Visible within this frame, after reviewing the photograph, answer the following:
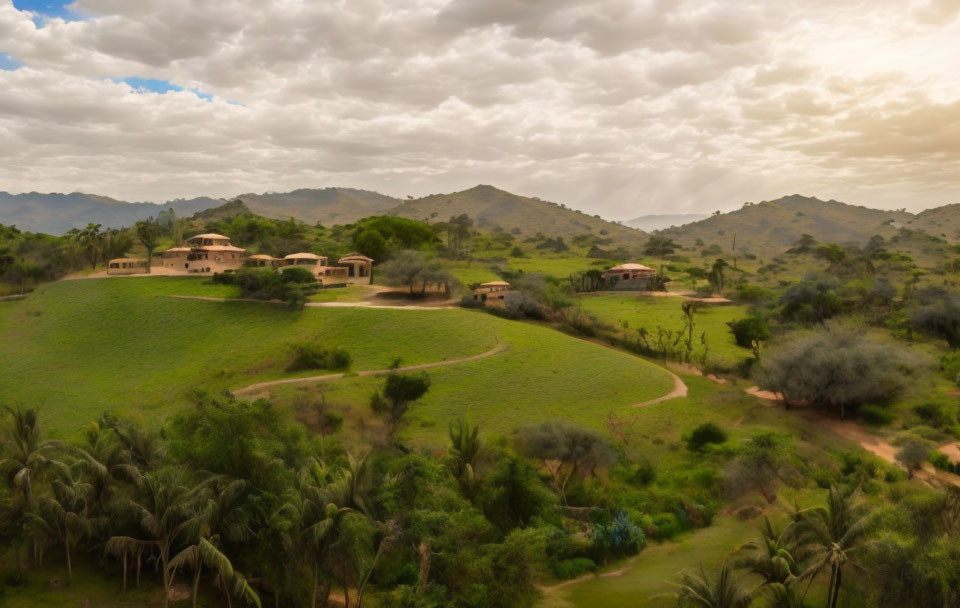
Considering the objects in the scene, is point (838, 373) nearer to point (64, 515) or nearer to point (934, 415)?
point (934, 415)

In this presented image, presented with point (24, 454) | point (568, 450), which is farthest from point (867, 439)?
point (24, 454)

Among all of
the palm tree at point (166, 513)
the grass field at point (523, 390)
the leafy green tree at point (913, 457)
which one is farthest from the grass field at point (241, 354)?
the palm tree at point (166, 513)

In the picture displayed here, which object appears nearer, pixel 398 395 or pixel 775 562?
pixel 775 562

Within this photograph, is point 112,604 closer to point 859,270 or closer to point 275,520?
point 275,520

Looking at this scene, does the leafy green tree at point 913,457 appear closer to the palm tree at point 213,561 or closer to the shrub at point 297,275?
the palm tree at point 213,561

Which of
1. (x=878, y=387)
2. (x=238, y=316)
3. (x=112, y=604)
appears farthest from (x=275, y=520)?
(x=238, y=316)

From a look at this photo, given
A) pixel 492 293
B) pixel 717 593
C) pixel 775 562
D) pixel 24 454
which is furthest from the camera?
pixel 492 293
